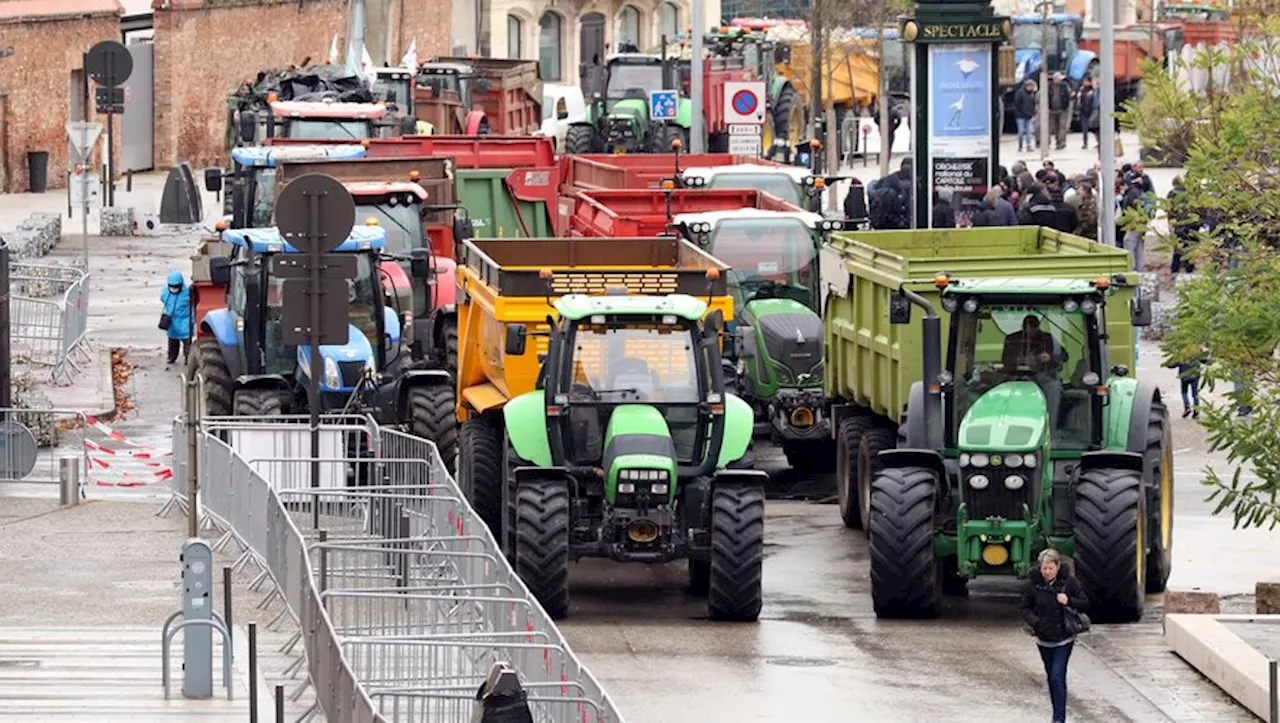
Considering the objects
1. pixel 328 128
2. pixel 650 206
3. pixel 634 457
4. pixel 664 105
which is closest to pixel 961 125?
pixel 650 206

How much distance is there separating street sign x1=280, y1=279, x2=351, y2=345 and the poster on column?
46.6 feet

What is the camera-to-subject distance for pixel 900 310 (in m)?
20.5

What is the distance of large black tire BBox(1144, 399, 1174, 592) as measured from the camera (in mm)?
19688

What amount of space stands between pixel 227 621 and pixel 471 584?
5.40 ft

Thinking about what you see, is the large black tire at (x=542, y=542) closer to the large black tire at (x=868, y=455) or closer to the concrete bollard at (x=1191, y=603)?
the concrete bollard at (x=1191, y=603)

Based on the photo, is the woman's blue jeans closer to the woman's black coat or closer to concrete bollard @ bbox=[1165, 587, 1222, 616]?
the woman's black coat

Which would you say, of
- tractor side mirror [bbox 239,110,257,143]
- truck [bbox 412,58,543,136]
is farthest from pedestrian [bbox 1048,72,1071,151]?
tractor side mirror [bbox 239,110,257,143]

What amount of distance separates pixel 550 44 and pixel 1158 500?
63.3 m

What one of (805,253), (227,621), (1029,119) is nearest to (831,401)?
(805,253)

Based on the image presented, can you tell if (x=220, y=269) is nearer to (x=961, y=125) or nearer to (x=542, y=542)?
(x=542, y=542)

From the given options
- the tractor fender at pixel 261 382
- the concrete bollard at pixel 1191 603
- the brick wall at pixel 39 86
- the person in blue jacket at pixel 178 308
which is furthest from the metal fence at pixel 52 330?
the brick wall at pixel 39 86

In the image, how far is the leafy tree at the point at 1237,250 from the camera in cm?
1645

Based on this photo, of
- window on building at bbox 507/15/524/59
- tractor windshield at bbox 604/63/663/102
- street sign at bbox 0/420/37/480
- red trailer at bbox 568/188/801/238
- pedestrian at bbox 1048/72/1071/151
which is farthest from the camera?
window on building at bbox 507/15/524/59

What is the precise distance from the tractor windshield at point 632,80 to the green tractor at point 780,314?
1021 inches
